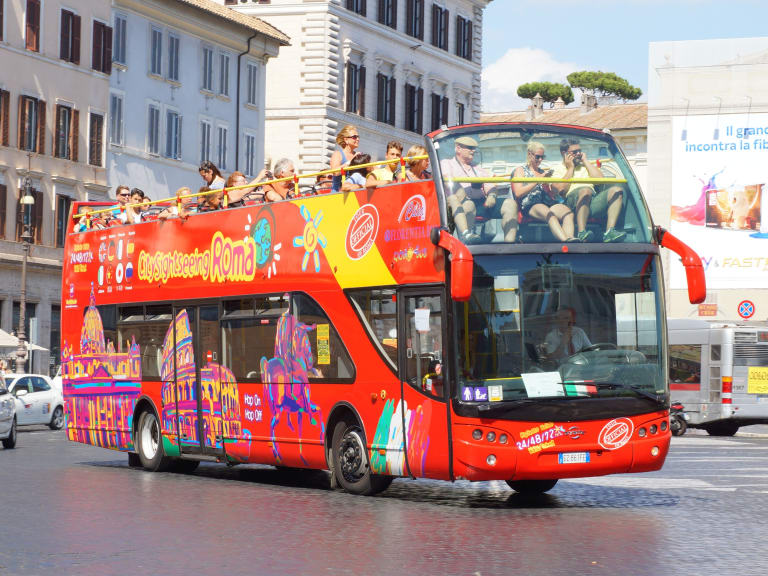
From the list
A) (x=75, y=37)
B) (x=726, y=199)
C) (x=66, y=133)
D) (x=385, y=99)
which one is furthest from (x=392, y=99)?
(x=66, y=133)

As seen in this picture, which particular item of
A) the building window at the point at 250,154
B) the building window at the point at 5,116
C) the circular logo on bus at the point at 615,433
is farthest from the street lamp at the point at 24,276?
the circular logo on bus at the point at 615,433

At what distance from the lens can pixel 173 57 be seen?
197 feet

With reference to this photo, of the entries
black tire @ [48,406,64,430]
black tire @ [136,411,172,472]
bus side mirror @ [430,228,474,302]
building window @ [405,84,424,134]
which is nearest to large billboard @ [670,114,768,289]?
building window @ [405,84,424,134]

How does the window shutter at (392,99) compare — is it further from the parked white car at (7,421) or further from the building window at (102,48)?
the parked white car at (7,421)

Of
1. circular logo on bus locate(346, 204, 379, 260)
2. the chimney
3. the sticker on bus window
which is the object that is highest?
the chimney

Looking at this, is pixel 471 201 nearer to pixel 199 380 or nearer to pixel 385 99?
pixel 199 380

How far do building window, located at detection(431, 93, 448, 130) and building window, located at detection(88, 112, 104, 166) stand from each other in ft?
71.0

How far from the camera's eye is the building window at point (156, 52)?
5884 cm

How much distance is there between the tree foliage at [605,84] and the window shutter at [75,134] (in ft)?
245

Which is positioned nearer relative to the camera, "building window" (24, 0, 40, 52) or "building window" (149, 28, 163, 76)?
"building window" (24, 0, 40, 52)

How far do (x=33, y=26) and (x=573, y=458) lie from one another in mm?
40316

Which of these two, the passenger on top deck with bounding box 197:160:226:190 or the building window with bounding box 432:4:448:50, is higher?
the building window with bounding box 432:4:448:50

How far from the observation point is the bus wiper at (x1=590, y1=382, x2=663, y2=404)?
16.9 m

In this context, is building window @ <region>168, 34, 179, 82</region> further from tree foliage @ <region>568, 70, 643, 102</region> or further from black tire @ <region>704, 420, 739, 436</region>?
tree foliage @ <region>568, 70, 643, 102</region>
